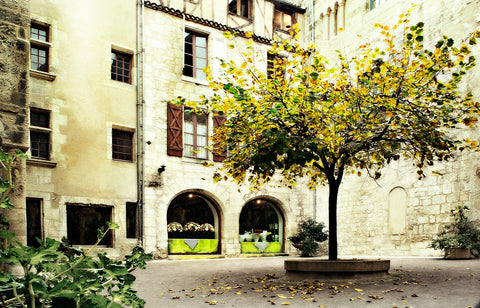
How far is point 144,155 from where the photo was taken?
13922 millimetres

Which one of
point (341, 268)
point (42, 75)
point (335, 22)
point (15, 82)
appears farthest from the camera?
point (335, 22)

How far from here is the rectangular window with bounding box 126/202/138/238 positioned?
44.8 ft

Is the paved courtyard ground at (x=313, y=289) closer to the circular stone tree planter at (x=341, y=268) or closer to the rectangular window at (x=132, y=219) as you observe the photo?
the circular stone tree planter at (x=341, y=268)

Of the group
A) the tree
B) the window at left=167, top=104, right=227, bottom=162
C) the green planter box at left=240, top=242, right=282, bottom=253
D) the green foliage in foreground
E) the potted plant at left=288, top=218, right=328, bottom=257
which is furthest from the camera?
the green planter box at left=240, top=242, right=282, bottom=253

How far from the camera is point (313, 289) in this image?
725 centimetres

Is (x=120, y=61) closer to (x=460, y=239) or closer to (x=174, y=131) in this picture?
(x=174, y=131)

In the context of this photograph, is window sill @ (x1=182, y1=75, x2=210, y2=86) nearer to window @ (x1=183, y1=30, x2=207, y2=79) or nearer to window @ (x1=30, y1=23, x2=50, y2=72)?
window @ (x1=183, y1=30, x2=207, y2=79)

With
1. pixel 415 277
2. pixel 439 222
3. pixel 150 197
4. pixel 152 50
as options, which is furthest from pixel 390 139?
pixel 152 50

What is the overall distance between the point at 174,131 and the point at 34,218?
4.71 metres

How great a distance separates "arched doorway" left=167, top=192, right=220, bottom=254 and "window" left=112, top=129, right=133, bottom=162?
2125 millimetres

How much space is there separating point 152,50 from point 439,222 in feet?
31.9

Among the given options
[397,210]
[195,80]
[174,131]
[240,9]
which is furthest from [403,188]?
[240,9]

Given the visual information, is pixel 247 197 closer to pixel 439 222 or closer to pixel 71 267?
pixel 439 222

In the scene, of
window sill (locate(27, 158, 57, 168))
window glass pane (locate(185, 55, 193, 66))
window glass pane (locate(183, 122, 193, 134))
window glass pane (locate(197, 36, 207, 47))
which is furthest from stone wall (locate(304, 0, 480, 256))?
window sill (locate(27, 158, 57, 168))
